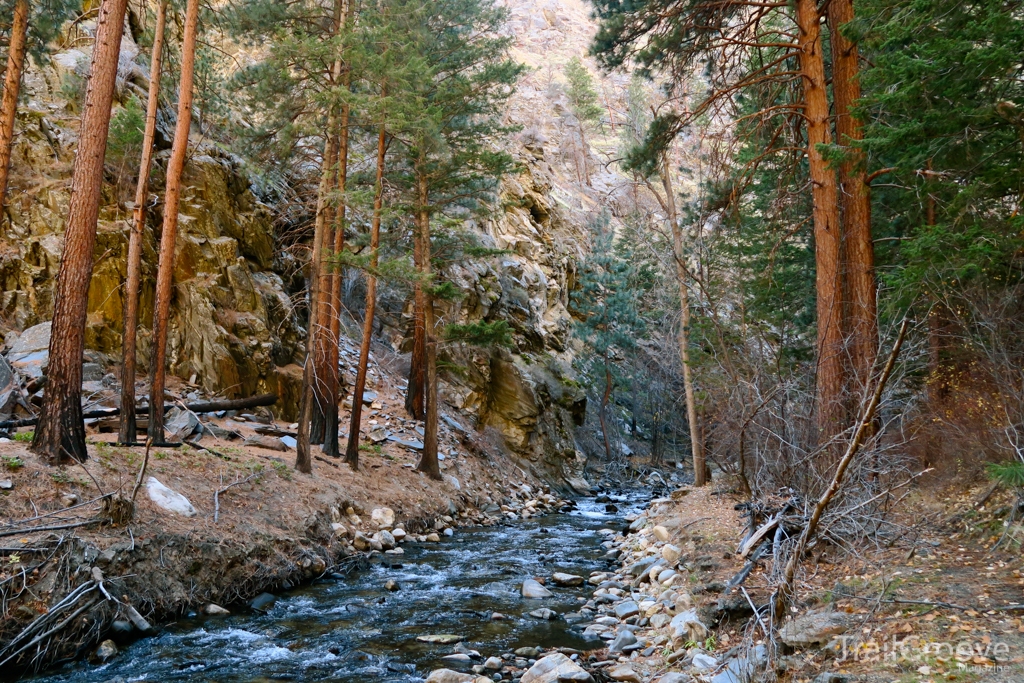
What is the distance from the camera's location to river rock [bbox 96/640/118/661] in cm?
509

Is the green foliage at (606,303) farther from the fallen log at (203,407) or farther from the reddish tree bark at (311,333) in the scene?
the reddish tree bark at (311,333)

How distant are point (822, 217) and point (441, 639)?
716cm

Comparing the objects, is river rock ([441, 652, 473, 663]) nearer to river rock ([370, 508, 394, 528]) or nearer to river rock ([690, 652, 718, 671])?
river rock ([690, 652, 718, 671])

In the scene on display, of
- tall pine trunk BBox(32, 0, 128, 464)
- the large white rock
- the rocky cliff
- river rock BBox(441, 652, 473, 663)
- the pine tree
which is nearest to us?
river rock BBox(441, 652, 473, 663)

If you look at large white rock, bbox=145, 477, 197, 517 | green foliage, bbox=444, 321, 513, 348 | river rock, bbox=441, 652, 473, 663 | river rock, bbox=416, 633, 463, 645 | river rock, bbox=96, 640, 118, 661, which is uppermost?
green foliage, bbox=444, 321, 513, 348

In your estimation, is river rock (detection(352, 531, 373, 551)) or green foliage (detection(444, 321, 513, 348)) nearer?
river rock (detection(352, 531, 373, 551))

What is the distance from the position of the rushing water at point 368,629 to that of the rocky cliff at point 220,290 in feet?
18.5

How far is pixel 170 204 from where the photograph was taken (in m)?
10.2

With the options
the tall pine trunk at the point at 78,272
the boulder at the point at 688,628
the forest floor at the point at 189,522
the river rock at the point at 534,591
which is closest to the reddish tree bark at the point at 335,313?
the forest floor at the point at 189,522

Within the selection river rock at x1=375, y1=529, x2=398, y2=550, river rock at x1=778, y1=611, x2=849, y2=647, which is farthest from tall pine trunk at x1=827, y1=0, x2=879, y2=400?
river rock at x1=375, y1=529, x2=398, y2=550

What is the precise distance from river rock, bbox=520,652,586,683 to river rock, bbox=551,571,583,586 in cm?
322

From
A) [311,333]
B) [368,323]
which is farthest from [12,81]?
[368,323]

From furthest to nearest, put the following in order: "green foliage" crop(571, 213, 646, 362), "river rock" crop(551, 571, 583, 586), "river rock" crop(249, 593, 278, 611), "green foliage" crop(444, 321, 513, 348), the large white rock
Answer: "green foliage" crop(571, 213, 646, 362) → "green foliage" crop(444, 321, 513, 348) → "river rock" crop(551, 571, 583, 586) → the large white rock → "river rock" crop(249, 593, 278, 611)

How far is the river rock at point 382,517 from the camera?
10.6 meters
